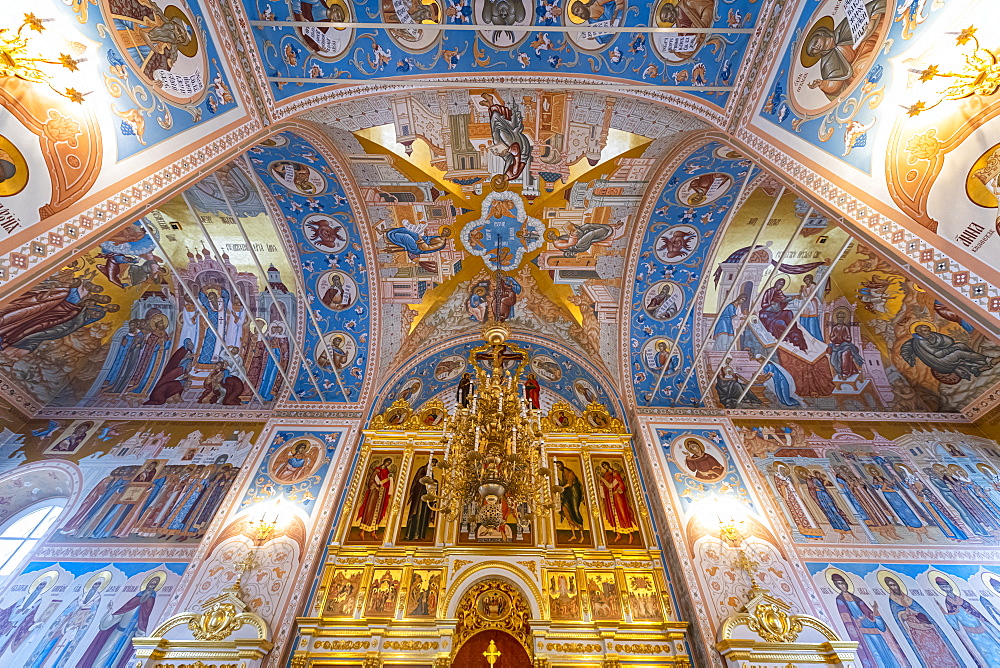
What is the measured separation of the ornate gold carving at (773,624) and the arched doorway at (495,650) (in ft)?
12.0

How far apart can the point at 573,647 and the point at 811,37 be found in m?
9.23

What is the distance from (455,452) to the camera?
265 inches

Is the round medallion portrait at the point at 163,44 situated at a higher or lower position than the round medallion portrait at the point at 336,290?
lower

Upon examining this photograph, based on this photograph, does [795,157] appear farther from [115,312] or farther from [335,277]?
[115,312]

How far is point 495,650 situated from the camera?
6922 mm

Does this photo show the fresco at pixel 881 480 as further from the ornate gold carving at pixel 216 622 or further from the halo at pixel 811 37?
the ornate gold carving at pixel 216 622

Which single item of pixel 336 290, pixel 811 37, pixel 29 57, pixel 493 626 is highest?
pixel 336 290

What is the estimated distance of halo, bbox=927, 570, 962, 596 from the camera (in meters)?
7.52

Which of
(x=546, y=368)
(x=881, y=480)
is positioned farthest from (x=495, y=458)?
(x=881, y=480)

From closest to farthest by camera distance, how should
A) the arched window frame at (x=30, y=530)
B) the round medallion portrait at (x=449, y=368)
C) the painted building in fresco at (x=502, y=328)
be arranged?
the painted building in fresco at (x=502, y=328) < the arched window frame at (x=30, y=530) < the round medallion portrait at (x=449, y=368)

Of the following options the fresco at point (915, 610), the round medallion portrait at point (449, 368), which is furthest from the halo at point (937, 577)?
the round medallion portrait at point (449, 368)

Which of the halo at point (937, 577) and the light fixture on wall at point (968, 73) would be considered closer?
the light fixture on wall at point (968, 73)

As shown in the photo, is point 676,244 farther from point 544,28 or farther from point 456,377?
point 456,377

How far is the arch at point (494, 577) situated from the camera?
7.39 metres
